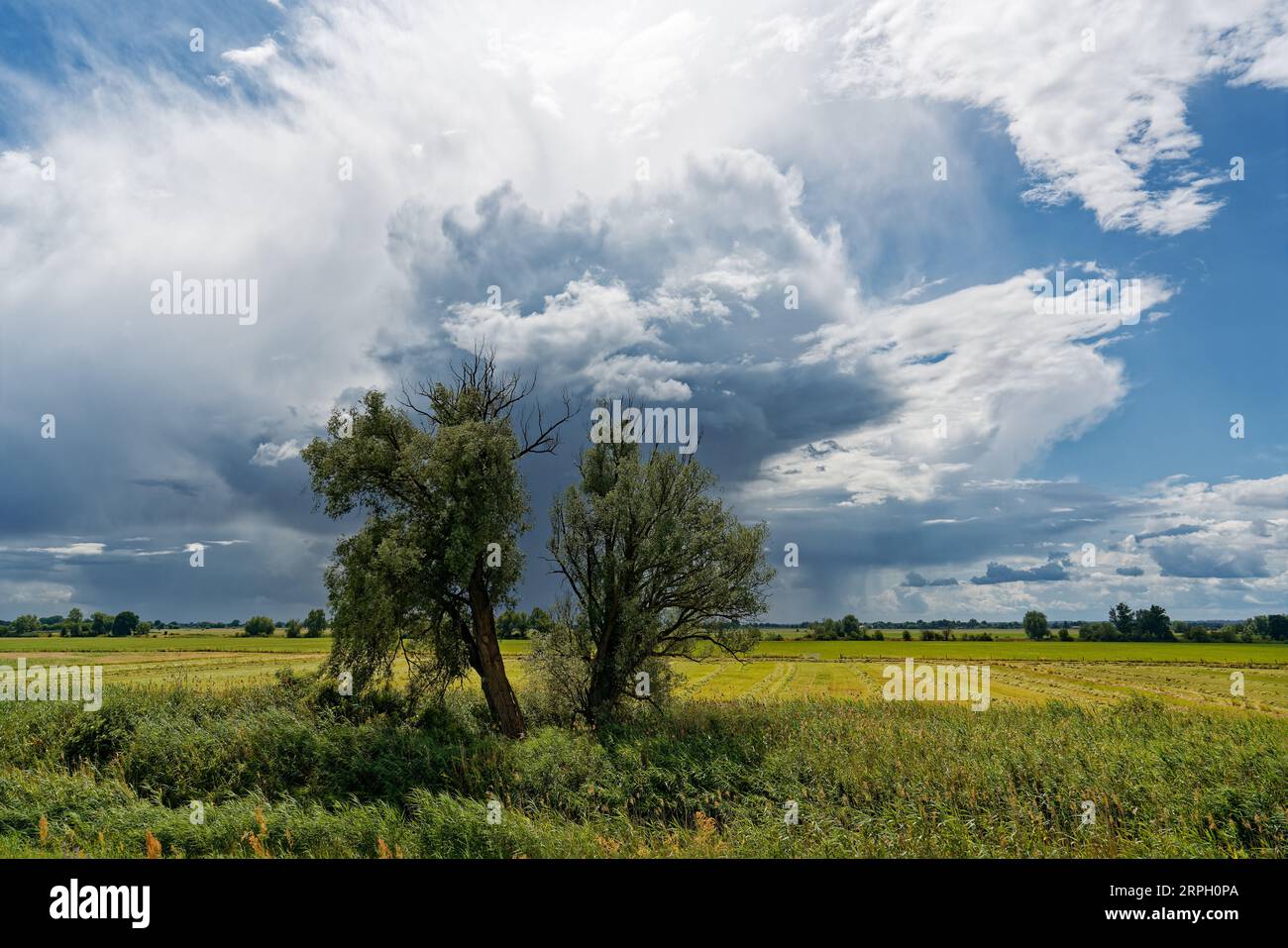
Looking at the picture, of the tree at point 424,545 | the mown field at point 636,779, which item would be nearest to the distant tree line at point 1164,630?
the mown field at point 636,779

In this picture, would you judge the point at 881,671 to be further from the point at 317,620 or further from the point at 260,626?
the point at 260,626

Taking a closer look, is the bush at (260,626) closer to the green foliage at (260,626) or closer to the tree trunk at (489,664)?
the green foliage at (260,626)

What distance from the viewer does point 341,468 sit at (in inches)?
1006

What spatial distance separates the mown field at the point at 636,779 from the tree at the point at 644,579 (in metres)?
1.86

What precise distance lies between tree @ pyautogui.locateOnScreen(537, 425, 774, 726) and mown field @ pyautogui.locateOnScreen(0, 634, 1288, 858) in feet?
6.11

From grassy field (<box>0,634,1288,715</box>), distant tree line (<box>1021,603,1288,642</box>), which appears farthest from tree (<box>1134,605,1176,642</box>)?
grassy field (<box>0,634,1288,715</box>)

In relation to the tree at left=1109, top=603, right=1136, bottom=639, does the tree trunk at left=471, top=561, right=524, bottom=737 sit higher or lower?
higher

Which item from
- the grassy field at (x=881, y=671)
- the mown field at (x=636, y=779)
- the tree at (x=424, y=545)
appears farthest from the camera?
the grassy field at (x=881, y=671)

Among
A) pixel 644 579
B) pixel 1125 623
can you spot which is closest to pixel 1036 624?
pixel 1125 623

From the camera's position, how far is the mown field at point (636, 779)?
575 inches

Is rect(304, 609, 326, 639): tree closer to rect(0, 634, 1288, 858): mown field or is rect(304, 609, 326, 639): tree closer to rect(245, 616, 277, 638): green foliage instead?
rect(0, 634, 1288, 858): mown field

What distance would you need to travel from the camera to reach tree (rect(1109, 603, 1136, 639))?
429 ft
